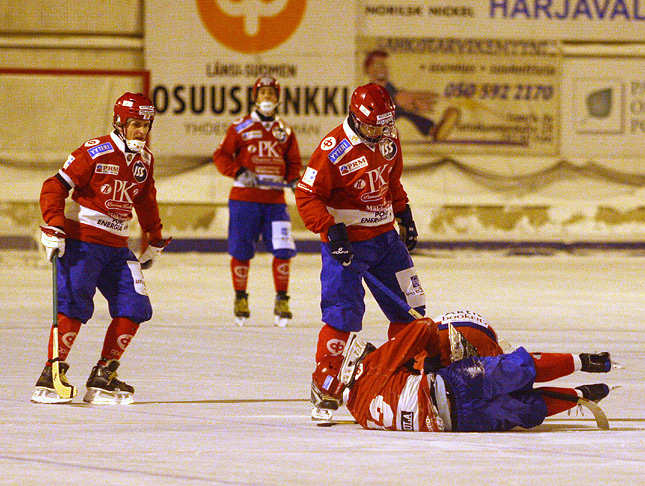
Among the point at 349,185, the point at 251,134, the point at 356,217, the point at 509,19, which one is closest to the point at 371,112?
the point at 349,185

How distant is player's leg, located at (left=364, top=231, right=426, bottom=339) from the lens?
6.35 m

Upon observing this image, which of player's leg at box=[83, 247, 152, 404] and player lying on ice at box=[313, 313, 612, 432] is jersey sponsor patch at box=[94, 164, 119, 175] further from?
player lying on ice at box=[313, 313, 612, 432]

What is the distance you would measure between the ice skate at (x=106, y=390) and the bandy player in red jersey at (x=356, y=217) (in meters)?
1.00

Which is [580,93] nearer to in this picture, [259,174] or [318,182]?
[259,174]

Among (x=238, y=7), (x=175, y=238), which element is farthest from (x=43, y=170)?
(x=238, y=7)

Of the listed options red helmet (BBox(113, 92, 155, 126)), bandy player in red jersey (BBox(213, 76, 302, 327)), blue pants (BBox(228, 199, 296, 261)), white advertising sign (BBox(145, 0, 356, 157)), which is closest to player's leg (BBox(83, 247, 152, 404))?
red helmet (BBox(113, 92, 155, 126))

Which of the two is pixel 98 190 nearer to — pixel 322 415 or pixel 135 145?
pixel 135 145

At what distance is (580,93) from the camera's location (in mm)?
16078

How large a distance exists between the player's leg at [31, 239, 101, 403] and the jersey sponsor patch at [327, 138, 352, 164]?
1.30m

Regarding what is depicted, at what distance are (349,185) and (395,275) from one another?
→ 560mm

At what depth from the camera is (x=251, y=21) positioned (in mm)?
15523

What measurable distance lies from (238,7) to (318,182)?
32.4ft

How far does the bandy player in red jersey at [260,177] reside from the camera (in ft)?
32.2

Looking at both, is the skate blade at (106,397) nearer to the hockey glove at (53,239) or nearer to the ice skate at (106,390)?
the ice skate at (106,390)
